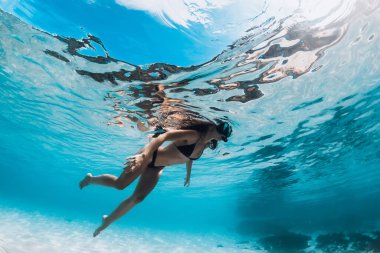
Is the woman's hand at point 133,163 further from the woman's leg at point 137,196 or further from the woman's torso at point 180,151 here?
the woman's torso at point 180,151

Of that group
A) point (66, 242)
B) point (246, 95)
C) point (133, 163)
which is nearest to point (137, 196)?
point (133, 163)

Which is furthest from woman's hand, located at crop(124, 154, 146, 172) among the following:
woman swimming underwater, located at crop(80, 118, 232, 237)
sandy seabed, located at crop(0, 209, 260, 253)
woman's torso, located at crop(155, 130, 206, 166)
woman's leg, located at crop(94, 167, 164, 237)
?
sandy seabed, located at crop(0, 209, 260, 253)

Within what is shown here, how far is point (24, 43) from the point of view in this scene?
10.1 metres

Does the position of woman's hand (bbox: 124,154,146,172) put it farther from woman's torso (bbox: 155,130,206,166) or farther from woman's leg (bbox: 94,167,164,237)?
woman's torso (bbox: 155,130,206,166)

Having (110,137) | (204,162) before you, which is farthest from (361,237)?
(110,137)

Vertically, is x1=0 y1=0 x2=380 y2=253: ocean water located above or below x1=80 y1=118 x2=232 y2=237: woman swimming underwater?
above

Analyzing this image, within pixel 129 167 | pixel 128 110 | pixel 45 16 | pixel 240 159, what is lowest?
pixel 129 167

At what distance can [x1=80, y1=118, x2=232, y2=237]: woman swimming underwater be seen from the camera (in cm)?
485

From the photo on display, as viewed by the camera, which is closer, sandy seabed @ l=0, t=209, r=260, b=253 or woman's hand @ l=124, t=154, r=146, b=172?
woman's hand @ l=124, t=154, r=146, b=172

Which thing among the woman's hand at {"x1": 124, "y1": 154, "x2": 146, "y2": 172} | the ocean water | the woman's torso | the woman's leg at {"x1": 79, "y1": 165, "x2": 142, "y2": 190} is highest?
the ocean water

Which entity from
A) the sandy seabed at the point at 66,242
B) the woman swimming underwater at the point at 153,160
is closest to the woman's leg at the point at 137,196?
the woman swimming underwater at the point at 153,160

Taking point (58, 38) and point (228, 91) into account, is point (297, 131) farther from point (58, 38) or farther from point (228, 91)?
point (58, 38)

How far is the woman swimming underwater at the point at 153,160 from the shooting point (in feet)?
15.9

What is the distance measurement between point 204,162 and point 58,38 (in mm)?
18736
